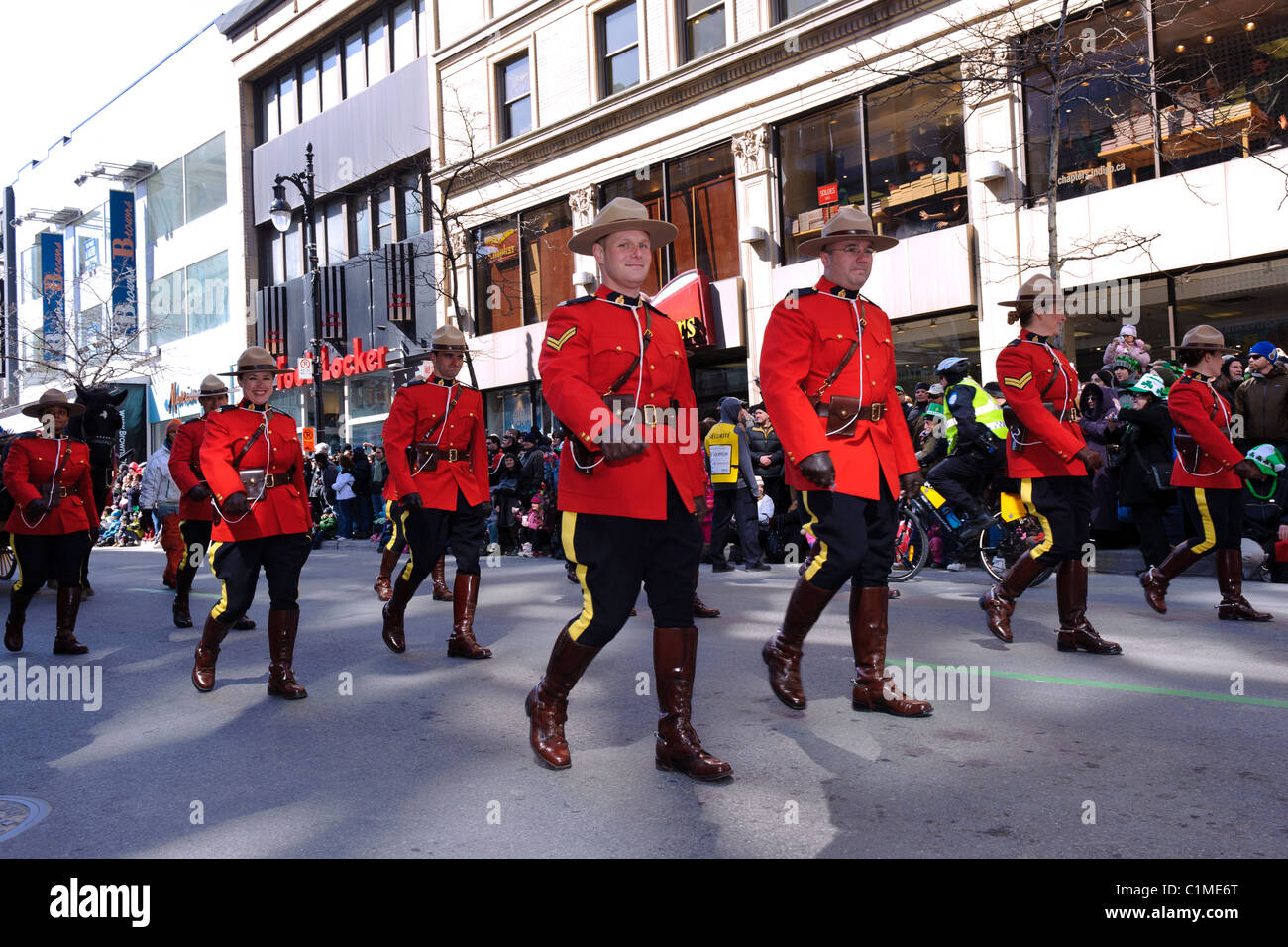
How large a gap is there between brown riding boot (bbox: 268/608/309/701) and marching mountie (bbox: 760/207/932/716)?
2.76 meters

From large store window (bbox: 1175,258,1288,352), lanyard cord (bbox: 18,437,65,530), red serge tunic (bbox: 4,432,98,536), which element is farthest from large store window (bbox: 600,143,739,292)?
lanyard cord (bbox: 18,437,65,530)

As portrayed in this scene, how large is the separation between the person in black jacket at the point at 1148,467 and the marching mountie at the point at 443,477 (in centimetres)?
605

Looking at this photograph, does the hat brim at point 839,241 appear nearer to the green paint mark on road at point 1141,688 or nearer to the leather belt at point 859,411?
the leather belt at point 859,411

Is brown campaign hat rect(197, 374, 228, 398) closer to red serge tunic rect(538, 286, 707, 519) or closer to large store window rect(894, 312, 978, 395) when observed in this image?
red serge tunic rect(538, 286, 707, 519)

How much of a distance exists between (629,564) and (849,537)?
114 centimetres

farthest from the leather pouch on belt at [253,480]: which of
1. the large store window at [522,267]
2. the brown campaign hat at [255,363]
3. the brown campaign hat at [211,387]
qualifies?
the large store window at [522,267]

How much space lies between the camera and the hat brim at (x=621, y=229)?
4406 mm

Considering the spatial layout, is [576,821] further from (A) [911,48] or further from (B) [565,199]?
(B) [565,199]

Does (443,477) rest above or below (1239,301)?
below

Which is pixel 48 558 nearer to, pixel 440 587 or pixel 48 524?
pixel 48 524

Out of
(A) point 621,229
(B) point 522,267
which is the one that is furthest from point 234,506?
(B) point 522,267

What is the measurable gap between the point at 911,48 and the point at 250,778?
16.1 meters

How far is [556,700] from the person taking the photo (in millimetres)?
4504

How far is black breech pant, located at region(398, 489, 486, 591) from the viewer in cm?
746
